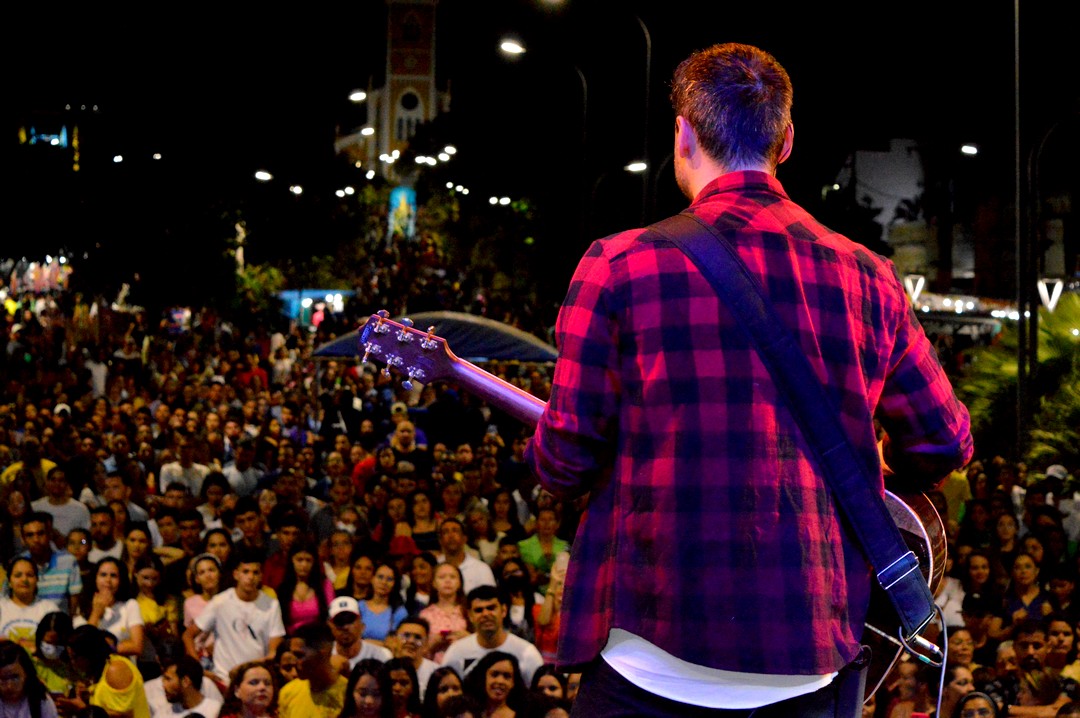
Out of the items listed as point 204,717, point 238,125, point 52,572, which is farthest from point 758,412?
point 238,125

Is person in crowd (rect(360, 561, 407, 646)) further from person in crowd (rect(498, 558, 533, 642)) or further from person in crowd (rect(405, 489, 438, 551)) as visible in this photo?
person in crowd (rect(405, 489, 438, 551))

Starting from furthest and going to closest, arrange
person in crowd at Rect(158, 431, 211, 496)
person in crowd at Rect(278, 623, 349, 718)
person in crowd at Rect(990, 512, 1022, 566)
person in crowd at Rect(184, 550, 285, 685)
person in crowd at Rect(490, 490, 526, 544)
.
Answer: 1. person in crowd at Rect(158, 431, 211, 496)
2. person in crowd at Rect(490, 490, 526, 544)
3. person in crowd at Rect(990, 512, 1022, 566)
4. person in crowd at Rect(184, 550, 285, 685)
5. person in crowd at Rect(278, 623, 349, 718)

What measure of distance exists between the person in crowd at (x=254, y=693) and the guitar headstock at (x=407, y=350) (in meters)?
4.80

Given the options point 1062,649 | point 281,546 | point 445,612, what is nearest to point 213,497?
point 281,546

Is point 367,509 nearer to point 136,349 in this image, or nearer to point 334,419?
point 334,419

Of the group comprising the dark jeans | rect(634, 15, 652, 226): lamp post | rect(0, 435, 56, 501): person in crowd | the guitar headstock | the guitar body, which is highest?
rect(634, 15, 652, 226): lamp post

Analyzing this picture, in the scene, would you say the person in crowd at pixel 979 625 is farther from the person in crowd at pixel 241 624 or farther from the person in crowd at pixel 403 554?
the person in crowd at pixel 241 624

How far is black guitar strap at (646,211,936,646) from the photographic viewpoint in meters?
2.12

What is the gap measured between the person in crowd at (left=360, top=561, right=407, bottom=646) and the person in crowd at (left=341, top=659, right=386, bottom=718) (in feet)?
5.36

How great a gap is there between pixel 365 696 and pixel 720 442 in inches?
213

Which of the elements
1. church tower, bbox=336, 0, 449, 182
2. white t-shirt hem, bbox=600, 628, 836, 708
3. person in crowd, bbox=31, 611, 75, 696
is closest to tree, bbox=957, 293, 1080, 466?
person in crowd, bbox=31, 611, 75, 696

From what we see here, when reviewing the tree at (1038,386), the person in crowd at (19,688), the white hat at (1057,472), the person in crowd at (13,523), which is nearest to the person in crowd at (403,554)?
the person in crowd at (13,523)

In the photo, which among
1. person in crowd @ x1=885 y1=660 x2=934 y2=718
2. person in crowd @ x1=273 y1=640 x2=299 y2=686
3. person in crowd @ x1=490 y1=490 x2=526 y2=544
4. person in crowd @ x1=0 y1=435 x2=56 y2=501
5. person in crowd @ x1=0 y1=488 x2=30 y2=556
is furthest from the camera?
person in crowd @ x1=0 y1=435 x2=56 y2=501

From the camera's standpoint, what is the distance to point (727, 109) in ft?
7.47
